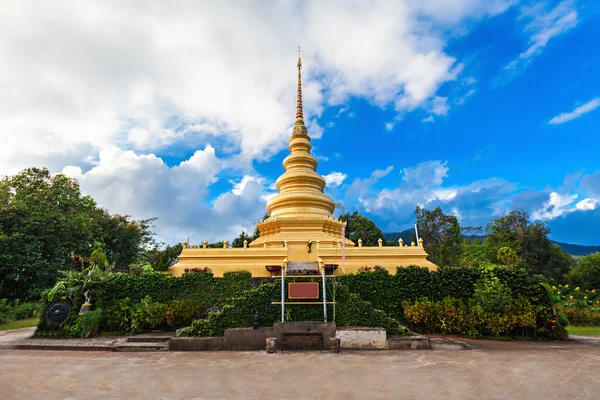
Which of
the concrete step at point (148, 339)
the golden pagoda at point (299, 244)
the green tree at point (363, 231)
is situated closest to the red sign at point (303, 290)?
→ the golden pagoda at point (299, 244)

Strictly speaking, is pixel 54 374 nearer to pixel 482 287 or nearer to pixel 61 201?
pixel 482 287

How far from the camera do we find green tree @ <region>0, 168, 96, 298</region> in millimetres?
23306

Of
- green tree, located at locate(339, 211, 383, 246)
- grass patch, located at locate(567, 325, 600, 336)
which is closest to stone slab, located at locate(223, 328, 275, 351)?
grass patch, located at locate(567, 325, 600, 336)

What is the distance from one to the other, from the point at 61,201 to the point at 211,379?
96.3ft

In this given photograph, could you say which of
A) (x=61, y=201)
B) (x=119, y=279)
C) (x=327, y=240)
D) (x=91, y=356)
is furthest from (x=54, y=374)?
(x=61, y=201)

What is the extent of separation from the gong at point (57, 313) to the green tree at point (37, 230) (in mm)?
12939

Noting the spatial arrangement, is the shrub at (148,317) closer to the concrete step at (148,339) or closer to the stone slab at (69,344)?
the concrete step at (148,339)

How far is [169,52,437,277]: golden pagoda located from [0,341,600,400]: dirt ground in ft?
18.0

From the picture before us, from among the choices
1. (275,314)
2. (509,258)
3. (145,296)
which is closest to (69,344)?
(145,296)

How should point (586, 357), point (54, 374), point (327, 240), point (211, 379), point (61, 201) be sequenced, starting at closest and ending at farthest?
1. point (211, 379)
2. point (54, 374)
3. point (586, 357)
4. point (327, 240)
5. point (61, 201)

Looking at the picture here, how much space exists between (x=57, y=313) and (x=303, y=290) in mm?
10690

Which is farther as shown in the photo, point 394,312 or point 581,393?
point 394,312

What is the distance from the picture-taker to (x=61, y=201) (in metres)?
29.1

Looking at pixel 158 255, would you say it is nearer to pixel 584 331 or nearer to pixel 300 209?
pixel 300 209
